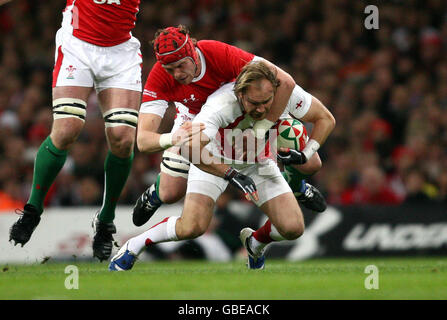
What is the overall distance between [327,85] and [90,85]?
251 inches

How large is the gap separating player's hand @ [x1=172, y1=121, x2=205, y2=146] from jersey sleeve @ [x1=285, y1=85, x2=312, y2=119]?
0.96 meters

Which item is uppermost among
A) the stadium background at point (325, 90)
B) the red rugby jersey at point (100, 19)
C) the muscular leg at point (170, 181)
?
the red rugby jersey at point (100, 19)

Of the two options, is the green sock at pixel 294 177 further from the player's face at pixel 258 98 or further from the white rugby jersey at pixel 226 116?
the player's face at pixel 258 98

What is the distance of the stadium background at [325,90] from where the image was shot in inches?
411

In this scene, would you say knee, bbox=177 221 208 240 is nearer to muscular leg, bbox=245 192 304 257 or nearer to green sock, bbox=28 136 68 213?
muscular leg, bbox=245 192 304 257

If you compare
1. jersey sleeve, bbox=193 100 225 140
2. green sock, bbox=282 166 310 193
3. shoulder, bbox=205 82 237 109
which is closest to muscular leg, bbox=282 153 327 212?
green sock, bbox=282 166 310 193

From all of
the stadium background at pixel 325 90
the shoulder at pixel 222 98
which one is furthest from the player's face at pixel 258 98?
the stadium background at pixel 325 90

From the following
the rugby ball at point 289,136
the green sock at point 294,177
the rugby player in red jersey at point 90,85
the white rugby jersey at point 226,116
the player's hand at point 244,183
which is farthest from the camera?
the green sock at point 294,177

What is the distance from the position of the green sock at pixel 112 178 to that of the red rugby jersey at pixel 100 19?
95cm

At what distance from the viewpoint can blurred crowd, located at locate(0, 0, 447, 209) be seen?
10602 millimetres

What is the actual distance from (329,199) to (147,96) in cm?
457

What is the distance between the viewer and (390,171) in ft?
35.7
